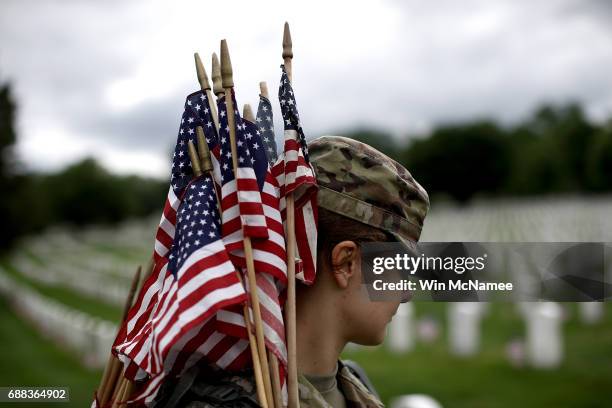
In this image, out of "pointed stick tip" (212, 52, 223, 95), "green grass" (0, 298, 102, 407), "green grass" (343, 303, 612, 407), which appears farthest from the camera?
"green grass" (0, 298, 102, 407)

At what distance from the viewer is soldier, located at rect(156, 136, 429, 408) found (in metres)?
2.10

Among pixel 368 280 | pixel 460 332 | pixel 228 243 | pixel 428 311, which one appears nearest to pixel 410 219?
pixel 368 280

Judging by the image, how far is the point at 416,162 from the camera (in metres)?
64.2

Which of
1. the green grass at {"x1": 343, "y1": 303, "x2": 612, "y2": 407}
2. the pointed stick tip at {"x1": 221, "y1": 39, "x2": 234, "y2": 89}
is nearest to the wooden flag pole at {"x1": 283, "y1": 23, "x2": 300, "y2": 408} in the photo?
the pointed stick tip at {"x1": 221, "y1": 39, "x2": 234, "y2": 89}

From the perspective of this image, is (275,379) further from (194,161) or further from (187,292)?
(194,161)

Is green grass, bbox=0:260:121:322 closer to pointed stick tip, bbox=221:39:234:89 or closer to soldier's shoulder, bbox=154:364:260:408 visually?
soldier's shoulder, bbox=154:364:260:408

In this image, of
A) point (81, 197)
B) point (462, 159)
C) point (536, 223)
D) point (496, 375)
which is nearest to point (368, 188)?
point (496, 375)

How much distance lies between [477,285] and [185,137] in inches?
39.9

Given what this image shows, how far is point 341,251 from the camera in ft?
6.93

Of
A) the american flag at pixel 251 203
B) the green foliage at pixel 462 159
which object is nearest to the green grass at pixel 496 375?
the american flag at pixel 251 203

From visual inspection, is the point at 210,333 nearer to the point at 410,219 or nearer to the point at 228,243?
the point at 228,243

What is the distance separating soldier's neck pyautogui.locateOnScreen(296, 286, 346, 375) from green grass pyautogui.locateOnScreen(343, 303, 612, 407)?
6.36 metres

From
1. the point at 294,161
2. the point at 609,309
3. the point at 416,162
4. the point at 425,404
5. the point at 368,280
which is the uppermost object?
the point at 416,162

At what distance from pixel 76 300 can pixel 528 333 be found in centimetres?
1967
